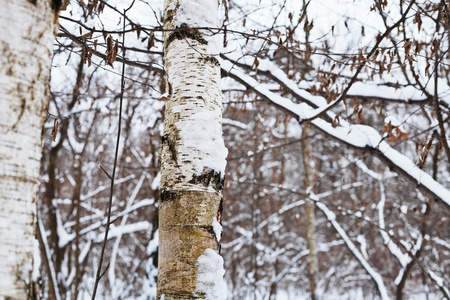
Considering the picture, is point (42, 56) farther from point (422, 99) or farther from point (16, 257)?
point (422, 99)

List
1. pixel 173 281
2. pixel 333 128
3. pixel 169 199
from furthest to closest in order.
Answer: pixel 333 128, pixel 169 199, pixel 173 281

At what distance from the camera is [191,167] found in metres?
1.49

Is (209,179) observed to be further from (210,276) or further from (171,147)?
(210,276)

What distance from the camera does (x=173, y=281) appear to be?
1378 mm

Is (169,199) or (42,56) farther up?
(42,56)

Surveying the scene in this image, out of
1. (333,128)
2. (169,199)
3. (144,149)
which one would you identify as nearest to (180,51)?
(169,199)

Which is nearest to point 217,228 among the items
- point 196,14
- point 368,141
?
point 196,14

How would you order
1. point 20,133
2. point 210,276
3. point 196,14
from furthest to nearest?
point 196,14, point 210,276, point 20,133

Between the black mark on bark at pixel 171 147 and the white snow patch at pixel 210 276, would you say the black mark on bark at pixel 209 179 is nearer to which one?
the black mark on bark at pixel 171 147

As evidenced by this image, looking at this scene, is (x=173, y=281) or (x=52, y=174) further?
(x=52, y=174)

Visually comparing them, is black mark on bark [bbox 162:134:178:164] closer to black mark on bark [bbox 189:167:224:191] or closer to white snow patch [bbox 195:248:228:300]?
black mark on bark [bbox 189:167:224:191]

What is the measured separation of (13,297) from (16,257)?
8cm

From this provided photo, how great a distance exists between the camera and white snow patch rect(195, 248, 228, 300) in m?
1.36

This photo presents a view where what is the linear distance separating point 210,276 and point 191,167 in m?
0.44
